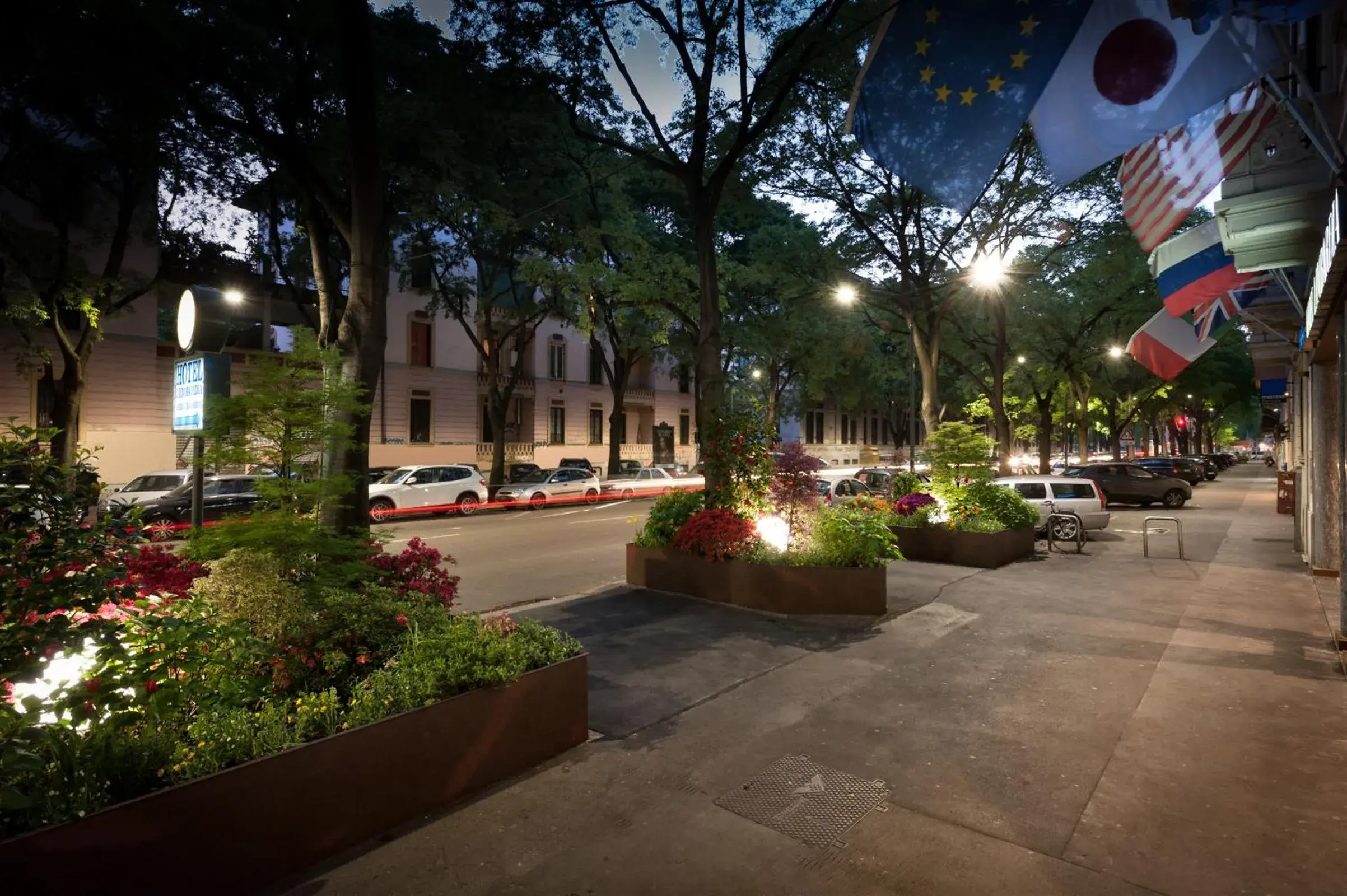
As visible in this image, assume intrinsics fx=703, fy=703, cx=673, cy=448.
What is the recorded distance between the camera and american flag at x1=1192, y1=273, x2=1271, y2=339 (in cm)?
1144

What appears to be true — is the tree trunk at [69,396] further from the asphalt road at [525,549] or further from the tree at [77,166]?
the asphalt road at [525,549]

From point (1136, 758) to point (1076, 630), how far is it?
12.6ft

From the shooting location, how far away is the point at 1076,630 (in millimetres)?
8547

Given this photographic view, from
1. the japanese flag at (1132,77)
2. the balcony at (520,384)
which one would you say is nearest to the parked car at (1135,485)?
the japanese flag at (1132,77)

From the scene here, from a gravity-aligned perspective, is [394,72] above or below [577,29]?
below

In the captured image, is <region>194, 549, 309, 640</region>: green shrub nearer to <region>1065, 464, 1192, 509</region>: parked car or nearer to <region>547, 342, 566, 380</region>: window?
<region>1065, 464, 1192, 509</region>: parked car

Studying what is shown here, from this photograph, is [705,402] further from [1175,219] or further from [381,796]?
[381,796]

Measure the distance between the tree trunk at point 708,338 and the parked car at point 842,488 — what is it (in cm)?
546

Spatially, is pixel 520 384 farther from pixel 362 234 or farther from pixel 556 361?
pixel 362 234

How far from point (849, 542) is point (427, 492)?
17.7 metres

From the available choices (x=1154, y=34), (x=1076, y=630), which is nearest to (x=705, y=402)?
(x=1076, y=630)

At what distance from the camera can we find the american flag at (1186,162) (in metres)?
7.62

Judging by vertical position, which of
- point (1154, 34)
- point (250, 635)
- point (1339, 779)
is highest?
point (1154, 34)

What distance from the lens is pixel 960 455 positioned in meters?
14.5
